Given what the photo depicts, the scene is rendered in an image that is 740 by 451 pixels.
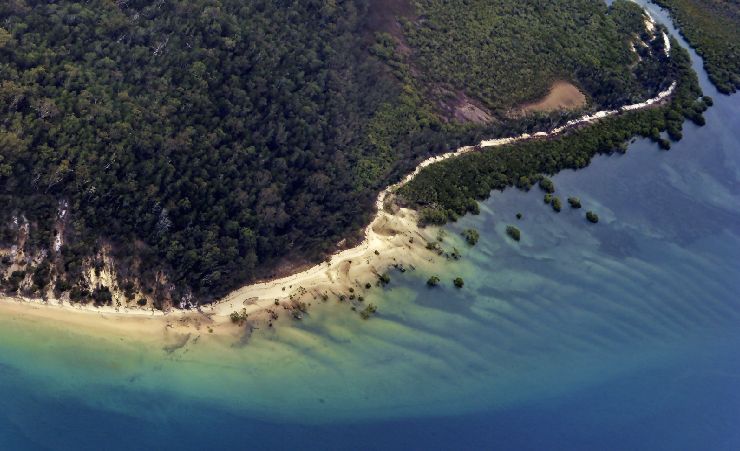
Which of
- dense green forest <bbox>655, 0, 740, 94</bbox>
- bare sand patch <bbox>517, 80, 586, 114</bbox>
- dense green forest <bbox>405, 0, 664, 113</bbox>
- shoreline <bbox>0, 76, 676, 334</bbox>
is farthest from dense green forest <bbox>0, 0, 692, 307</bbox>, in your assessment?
dense green forest <bbox>655, 0, 740, 94</bbox>

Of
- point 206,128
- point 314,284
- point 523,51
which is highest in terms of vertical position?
point 523,51

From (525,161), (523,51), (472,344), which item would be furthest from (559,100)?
(472,344)

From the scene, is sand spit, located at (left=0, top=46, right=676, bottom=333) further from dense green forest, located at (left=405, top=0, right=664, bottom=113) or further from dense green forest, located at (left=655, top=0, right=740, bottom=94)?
dense green forest, located at (left=655, top=0, right=740, bottom=94)

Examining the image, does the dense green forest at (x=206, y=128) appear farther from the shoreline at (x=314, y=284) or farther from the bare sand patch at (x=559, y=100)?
the bare sand patch at (x=559, y=100)

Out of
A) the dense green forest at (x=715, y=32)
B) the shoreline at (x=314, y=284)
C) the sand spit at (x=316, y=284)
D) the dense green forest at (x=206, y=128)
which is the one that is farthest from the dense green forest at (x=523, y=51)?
the shoreline at (x=314, y=284)

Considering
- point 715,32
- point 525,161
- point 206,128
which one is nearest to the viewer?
point 206,128

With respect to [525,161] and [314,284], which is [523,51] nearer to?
[525,161]

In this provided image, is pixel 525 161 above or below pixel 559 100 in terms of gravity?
below
